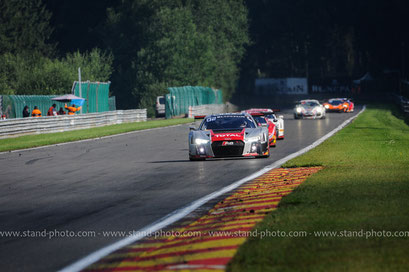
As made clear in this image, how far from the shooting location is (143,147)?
25.8m

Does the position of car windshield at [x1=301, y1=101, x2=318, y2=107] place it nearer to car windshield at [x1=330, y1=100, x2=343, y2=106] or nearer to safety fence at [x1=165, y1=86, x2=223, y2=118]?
car windshield at [x1=330, y1=100, x2=343, y2=106]

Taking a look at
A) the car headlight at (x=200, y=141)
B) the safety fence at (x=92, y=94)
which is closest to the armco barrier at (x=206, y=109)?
the safety fence at (x=92, y=94)

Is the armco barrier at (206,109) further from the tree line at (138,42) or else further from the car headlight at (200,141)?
the car headlight at (200,141)

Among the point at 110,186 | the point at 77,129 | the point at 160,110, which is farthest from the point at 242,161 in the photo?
the point at 160,110

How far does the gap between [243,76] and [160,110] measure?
7288cm

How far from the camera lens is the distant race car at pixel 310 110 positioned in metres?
46.6

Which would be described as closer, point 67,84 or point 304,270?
point 304,270

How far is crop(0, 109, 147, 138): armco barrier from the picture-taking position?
111 ft

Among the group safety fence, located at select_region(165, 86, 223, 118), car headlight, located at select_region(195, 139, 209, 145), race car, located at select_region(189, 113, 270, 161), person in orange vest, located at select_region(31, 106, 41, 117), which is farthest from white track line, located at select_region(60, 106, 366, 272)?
safety fence, located at select_region(165, 86, 223, 118)

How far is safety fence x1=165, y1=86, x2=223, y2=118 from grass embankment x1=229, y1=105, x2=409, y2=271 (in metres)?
44.4

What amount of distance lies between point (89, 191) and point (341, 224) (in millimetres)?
6057

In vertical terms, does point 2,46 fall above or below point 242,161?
above

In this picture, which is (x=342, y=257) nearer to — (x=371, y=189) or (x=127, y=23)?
(x=371, y=189)

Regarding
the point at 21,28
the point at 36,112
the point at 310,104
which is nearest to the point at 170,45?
the point at 21,28
